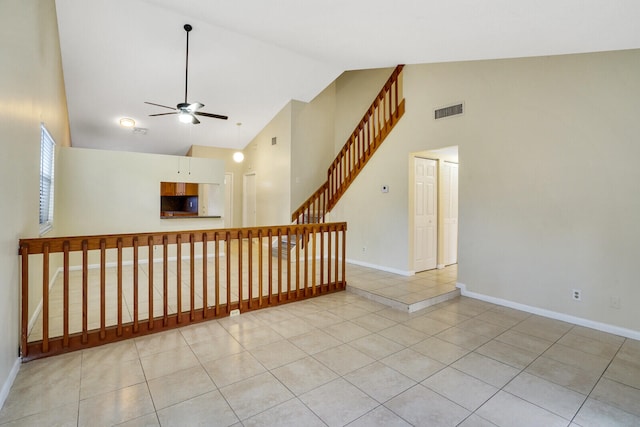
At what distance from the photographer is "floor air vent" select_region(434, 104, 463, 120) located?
4.61 meters

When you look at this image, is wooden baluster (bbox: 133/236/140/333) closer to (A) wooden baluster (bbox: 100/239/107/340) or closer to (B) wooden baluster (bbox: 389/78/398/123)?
(A) wooden baluster (bbox: 100/239/107/340)

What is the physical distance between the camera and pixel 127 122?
7.11 metres

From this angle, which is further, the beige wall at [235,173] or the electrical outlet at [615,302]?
the beige wall at [235,173]

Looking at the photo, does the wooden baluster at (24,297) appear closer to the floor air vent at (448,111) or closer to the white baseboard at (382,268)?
the white baseboard at (382,268)

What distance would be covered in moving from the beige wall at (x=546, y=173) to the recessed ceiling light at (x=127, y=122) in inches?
240

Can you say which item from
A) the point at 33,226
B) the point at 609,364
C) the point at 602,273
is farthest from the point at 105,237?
the point at 602,273

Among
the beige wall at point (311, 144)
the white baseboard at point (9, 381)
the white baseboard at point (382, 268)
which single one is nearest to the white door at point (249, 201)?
the beige wall at point (311, 144)

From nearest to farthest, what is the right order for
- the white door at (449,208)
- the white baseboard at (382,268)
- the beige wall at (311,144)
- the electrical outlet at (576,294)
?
the electrical outlet at (576,294)
the white baseboard at (382,268)
the white door at (449,208)
the beige wall at (311,144)

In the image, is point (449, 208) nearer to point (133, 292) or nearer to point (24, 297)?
point (133, 292)

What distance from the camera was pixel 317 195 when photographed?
281 inches

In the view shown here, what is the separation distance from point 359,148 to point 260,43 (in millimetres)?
2581

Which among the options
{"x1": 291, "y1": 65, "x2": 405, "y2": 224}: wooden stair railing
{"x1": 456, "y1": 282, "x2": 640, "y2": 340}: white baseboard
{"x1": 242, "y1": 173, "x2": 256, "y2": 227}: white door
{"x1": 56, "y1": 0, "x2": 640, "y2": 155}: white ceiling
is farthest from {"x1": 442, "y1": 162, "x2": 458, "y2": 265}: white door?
{"x1": 242, "y1": 173, "x2": 256, "y2": 227}: white door

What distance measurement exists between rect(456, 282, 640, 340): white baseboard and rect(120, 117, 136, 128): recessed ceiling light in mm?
7408

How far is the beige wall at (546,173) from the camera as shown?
10.5ft
